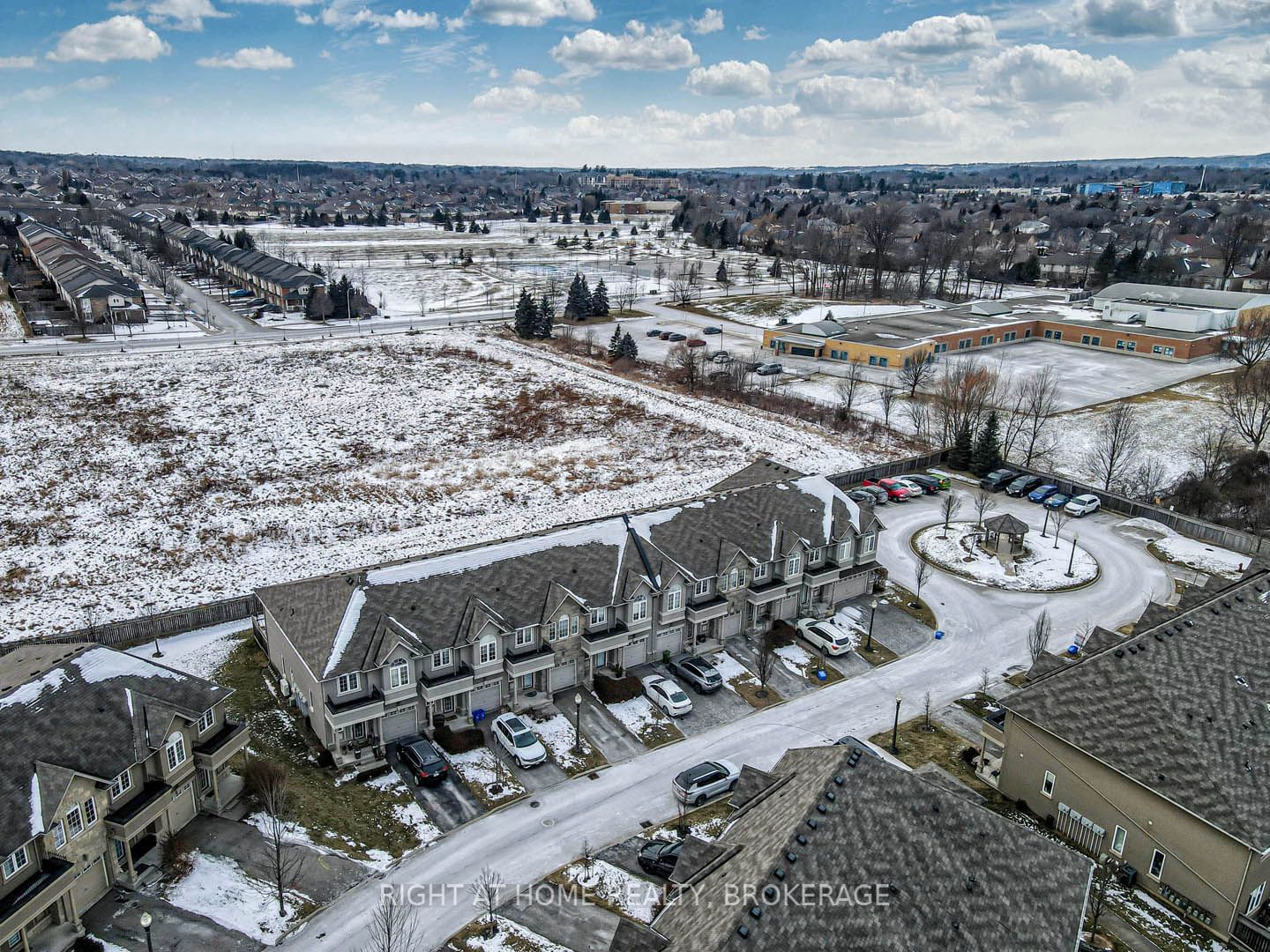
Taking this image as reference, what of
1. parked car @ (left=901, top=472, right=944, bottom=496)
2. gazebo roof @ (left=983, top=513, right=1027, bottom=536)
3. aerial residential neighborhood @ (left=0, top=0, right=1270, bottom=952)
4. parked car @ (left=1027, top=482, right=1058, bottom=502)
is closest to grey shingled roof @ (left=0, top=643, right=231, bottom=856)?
aerial residential neighborhood @ (left=0, top=0, right=1270, bottom=952)

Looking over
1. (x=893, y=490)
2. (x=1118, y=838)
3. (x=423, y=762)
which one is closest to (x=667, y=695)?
(x=423, y=762)

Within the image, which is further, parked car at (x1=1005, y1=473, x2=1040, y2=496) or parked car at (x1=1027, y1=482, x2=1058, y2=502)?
parked car at (x1=1005, y1=473, x2=1040, y2=496)

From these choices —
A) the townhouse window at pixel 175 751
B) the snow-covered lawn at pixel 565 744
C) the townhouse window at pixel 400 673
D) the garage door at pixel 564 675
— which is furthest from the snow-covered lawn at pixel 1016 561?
the townhouse window at pixel 175 751

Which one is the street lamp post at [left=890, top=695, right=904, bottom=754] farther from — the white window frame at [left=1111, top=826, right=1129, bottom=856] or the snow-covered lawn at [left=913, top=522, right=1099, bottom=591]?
the snow-covered lawn at [left=913, top=522, right=1099, bottom=591]

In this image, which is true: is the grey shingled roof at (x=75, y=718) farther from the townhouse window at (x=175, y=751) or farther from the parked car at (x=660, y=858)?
the parked car at (x=660, y=858)

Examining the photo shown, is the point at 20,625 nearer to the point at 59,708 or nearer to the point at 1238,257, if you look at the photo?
the point at 59,708

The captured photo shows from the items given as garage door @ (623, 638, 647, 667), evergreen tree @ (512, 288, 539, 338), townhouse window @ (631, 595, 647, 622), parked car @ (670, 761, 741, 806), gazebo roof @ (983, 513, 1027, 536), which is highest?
evergreen tree @ (512, 288, 539, 338)

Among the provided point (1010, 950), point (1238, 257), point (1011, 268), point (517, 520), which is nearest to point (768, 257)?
point (1011, 268)
